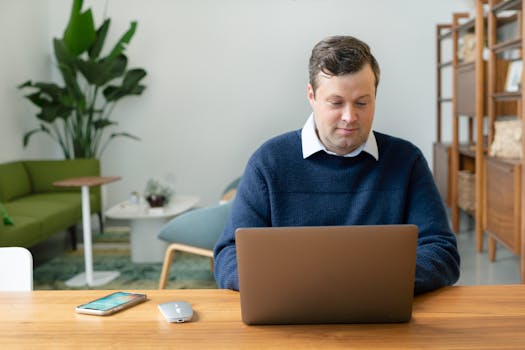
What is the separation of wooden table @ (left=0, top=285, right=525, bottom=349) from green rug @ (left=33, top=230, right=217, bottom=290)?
9.33 feet

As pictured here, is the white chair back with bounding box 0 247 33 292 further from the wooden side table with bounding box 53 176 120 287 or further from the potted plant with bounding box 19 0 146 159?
the potted plant with bounding box 19 0 146 159

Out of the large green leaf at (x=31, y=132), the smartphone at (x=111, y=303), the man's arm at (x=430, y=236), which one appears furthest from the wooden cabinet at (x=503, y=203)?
the large green leaf at (x=31, y=132)

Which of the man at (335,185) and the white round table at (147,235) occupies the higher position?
the man at (335,185)

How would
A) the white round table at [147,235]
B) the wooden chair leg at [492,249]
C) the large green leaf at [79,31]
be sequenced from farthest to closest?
the large green leaf at [79,31] → the white round table at [147,235] → the wooden chair leg at [492,249]

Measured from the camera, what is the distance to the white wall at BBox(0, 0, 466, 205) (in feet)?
23.2

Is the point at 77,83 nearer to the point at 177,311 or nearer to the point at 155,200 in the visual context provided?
the point at 155,200

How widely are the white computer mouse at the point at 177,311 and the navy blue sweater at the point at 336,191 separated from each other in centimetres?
39

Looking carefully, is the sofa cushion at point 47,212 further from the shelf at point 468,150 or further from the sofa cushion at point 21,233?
the shelf at point 468,150

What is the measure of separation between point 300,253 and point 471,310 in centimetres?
43

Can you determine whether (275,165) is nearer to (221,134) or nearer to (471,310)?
(471,310)

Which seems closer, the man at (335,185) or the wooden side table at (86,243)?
A: the man at (335,185)

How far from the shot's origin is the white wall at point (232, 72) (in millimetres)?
7062

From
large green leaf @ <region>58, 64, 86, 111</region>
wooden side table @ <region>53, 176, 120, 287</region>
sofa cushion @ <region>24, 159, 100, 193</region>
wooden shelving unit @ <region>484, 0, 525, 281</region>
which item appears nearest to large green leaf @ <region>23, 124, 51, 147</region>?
sofa cushion @ <region>24, 159, 100, 193</region>

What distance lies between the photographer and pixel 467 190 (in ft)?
18.8
